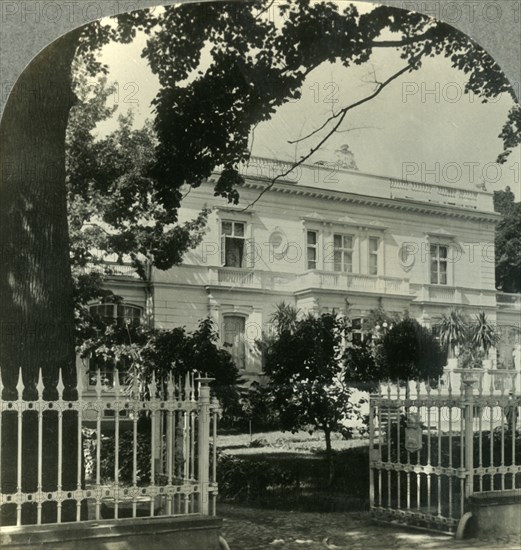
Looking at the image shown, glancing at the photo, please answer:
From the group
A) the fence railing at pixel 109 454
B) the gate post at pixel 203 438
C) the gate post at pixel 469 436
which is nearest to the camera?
the fence railing at pixel 109 454

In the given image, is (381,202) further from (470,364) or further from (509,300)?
(470,364)

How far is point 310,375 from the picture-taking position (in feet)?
15.6

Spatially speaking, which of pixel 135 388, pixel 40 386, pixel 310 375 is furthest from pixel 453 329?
pixel 40 386

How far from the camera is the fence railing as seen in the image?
163 inches

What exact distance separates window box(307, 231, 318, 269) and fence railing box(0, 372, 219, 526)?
1000 millimetres

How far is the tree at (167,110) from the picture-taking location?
431 centimetres

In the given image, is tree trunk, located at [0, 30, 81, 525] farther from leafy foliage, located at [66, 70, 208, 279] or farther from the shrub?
the shrub

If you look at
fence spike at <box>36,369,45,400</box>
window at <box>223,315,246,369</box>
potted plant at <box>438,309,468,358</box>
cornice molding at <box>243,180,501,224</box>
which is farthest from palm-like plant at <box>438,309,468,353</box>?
fence spike at <box>36,369,45,400</box>

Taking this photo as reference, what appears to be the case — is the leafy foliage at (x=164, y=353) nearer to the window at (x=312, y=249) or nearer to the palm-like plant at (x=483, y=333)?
the window at (x=312, y=249)

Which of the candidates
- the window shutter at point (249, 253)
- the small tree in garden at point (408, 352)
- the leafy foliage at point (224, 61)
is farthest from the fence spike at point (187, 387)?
the small tree in garden at point (408, 352)

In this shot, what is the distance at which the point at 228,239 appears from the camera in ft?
15.2

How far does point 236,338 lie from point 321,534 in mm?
1318

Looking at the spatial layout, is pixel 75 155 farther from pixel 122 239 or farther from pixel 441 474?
pixel 441 474

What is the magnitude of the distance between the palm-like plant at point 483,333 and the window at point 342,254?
976mm
